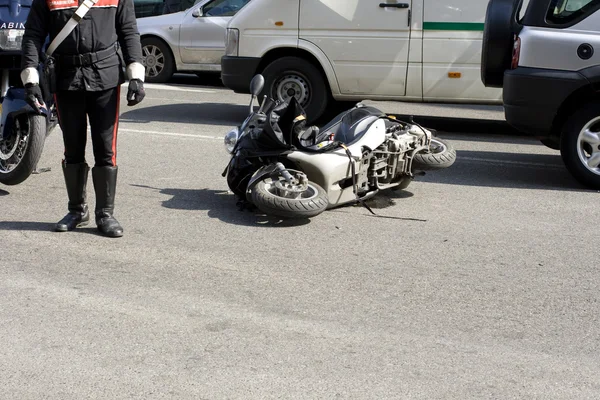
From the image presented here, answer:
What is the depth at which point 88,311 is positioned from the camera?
15.9 feet

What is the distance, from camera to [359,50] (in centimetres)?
1114

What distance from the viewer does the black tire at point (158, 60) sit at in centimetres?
1592

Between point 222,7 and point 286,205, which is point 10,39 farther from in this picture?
point 222,7

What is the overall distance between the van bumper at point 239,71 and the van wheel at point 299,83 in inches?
7.0

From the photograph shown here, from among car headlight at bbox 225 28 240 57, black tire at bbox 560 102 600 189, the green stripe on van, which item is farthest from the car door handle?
black tire at bbox 560 102 600 189

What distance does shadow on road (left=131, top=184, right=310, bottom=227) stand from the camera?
675 centimetres

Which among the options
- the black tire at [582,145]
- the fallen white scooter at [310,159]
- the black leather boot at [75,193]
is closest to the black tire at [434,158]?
the fallen white scooter at [310,159]

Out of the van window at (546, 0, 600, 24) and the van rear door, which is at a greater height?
the van window at (546, 0, 600, 24)

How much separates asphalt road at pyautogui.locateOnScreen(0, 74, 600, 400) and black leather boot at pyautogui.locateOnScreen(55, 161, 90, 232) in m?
0.18

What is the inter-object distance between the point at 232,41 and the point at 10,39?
4554 mm

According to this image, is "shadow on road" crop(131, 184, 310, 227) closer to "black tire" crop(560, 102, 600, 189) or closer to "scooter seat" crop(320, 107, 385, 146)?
"scooter seat" crop(320, 107, 385, 146)

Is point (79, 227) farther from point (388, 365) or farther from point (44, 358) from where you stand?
point (388, 365)

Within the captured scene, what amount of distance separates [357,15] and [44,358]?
7525mm

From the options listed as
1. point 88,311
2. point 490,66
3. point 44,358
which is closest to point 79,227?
point 88,311
